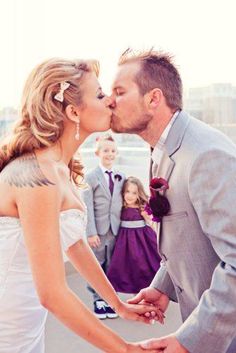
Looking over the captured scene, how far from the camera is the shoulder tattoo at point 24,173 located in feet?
4.31

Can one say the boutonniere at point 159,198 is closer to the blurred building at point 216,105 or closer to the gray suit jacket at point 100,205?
the gray suit jacket at point 100,205

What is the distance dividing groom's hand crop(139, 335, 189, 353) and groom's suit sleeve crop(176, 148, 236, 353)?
0.03m

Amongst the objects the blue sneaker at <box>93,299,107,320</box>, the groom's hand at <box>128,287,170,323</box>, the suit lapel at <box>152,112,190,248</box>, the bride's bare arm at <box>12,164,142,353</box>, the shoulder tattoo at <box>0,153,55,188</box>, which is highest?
the suit lapel at <box>152,112,190,248</box>

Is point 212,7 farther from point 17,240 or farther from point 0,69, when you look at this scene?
point 17,240

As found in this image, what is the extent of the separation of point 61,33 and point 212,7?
1274mm

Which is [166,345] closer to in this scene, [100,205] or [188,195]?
[188,195]

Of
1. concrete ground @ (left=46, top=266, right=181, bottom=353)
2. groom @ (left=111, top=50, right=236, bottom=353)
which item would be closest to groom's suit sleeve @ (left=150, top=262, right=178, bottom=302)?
groom @ (left=111, top=50, right=236, bottom=353)

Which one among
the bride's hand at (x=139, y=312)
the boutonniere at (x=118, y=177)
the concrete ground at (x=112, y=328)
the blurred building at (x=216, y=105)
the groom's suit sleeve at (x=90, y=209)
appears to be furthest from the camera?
the blurred building at (x=216, y=105)

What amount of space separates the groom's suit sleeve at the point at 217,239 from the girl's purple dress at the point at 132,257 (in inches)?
87.7

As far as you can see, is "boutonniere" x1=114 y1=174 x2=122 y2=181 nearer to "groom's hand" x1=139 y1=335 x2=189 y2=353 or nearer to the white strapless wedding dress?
the white strapless wedding dress

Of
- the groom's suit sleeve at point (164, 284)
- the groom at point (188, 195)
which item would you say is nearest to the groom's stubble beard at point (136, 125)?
the groom at point (188, 195)

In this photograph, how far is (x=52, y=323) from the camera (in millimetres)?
3184

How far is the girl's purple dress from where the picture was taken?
3.45 meters

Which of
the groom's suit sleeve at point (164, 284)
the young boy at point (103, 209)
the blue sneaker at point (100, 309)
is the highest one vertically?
the groom's suit sleeve at point (164, 284)
